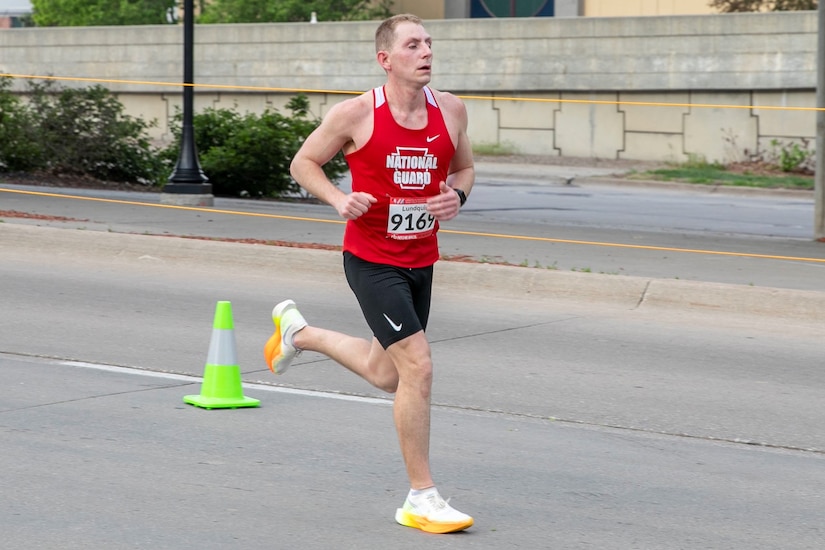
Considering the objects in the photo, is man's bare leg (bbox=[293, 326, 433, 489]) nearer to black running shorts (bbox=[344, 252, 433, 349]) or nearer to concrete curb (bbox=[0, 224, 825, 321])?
black running shorts (bbox=[344, 252, 433, 349])

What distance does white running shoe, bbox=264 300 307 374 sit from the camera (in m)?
6.10

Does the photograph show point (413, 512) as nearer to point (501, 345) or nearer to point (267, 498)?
point (267, 498)

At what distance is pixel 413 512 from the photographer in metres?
5.04

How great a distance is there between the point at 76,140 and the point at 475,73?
14.2m

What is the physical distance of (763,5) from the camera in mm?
32531

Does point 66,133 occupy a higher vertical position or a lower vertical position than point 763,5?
lower

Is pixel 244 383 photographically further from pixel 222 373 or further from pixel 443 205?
pixel 443 205

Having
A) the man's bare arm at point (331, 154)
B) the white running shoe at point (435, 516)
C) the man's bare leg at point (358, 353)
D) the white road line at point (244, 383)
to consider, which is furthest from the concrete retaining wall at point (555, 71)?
the white running shoe at point (435, 516)

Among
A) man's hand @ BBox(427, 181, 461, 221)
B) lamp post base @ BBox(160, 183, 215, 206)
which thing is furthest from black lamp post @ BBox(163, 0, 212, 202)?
man's hand @ BBox(427, 181, 461, 221)

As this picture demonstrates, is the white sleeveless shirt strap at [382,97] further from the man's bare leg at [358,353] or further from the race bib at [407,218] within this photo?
the man's bare leg at [358,353]

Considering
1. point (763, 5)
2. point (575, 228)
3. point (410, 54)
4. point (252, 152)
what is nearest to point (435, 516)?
point (410, 54)

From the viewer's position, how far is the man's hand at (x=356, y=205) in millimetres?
4969

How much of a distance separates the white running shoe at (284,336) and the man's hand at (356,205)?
1.16 meters

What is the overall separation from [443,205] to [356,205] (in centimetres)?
33
